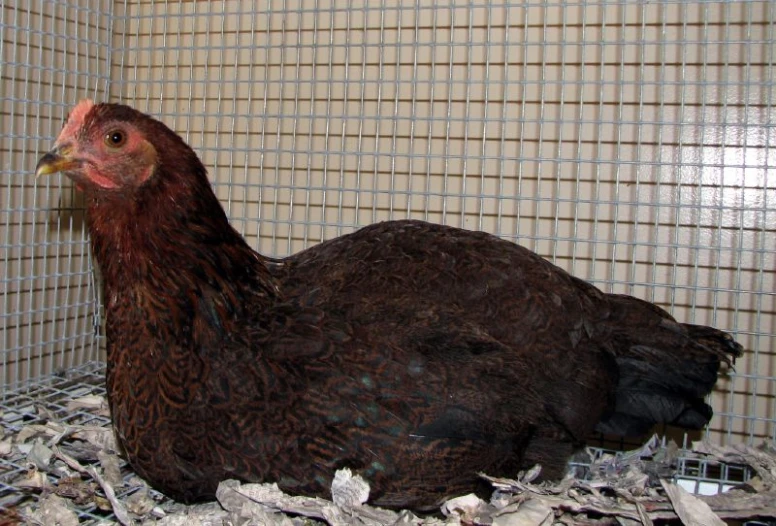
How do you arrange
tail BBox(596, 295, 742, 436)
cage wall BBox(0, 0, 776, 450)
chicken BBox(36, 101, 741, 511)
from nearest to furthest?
1. chicken BBox(36, 101, 741, 511)
2. tail BBox(596, 295, 742, 436)
3. cage wall BBox(0, 0, 776, 450)

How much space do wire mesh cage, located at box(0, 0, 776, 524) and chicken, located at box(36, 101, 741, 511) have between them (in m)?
0.65

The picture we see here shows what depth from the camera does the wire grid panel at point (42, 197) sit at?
1.97 metres

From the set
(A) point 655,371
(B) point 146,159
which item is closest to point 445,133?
(A) point 655,371

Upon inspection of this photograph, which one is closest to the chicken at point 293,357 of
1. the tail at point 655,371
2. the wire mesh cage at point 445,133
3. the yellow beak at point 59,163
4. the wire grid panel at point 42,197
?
the yellow beak at point 59,163

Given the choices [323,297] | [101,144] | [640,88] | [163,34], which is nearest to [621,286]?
[640,88]

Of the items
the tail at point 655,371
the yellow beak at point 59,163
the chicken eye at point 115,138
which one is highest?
the chicken eye at point 115,138

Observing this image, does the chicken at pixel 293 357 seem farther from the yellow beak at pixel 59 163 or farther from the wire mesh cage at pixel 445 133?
the wire mesh cage at pixel 445 133

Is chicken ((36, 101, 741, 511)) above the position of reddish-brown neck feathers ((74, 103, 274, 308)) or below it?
below

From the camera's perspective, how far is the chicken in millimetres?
1244

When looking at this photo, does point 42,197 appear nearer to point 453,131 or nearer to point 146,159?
point 146,159

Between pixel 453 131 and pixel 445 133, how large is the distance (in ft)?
0.09

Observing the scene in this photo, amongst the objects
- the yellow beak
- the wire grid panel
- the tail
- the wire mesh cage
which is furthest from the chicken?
the wire grid panel

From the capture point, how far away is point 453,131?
2209 millimetres

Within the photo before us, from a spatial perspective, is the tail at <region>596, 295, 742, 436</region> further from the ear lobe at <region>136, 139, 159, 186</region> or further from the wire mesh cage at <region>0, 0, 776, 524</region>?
the ear lobe at <region>136, 139, 159, 186</region>
